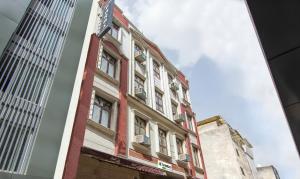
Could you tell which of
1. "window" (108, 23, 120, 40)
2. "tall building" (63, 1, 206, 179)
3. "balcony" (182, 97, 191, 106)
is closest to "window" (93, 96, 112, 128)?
"tall building" (63, 1, 206, 179)

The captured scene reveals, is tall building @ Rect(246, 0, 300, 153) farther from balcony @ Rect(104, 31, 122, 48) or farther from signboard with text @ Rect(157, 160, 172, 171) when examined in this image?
balcony @ Rect(104, 31, 122, 48)

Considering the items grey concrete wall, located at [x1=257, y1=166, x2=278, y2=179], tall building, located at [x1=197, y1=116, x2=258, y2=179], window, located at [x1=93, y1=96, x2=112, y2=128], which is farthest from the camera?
grey concrete wall, located at [x1=257, y1=166, x2=278, y2=179]

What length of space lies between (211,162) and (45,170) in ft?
77.0

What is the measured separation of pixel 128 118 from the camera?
12.3 meters

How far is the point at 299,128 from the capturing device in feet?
12.4

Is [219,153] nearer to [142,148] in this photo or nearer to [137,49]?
[137,49]

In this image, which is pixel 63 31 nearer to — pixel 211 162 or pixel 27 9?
pixel 27 9

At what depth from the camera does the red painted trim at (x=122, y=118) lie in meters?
10.7

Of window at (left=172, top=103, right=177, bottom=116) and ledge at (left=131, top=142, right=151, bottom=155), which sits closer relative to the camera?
ledge at (left=131, top=142, right=151, bottom=155)

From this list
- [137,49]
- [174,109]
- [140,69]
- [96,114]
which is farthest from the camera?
[174,109]

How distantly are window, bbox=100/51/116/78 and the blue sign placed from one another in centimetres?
140

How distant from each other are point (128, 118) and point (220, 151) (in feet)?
62.4

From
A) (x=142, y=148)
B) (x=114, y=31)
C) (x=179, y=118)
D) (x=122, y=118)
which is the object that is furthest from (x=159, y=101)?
(x=114, y=31)

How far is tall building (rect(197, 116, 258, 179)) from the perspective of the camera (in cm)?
2544
